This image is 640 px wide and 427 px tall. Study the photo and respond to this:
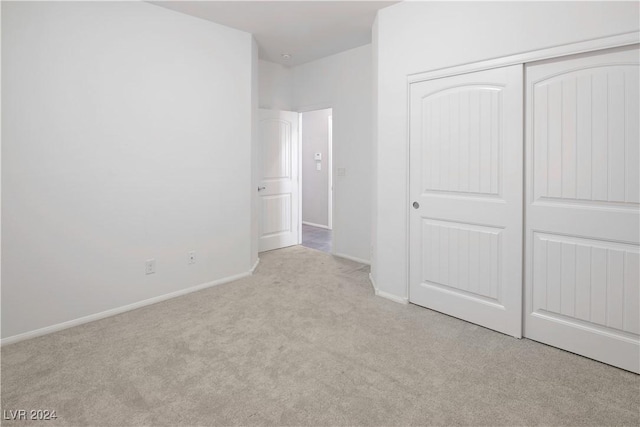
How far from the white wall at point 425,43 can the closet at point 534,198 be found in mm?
114

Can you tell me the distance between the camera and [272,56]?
15.4ft

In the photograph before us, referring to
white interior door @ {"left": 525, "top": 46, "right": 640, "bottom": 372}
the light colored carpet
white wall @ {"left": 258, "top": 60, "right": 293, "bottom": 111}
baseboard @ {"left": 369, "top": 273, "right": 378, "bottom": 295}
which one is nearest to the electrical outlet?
the light colored carpet

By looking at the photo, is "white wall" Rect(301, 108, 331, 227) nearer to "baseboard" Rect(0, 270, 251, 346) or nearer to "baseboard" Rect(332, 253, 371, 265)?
"baseboard" Rect(332, 253, 371, 265)

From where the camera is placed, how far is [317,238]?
6.11 m

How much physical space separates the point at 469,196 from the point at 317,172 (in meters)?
4.66

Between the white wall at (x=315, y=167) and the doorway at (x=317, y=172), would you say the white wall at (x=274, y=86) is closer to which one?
the doorway at (x=317, y=172)

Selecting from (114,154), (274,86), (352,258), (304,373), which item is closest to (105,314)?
(114,154)

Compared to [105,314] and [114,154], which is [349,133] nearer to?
[114,154]

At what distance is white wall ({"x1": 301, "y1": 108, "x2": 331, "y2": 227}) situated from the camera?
6.95 meters

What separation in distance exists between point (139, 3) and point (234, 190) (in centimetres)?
184

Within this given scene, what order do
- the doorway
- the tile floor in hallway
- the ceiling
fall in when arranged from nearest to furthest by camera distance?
1. the ceiling
2. the tile floor in hallway
3. the doorway

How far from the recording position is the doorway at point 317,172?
22.6ft

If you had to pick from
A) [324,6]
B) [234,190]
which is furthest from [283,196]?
[324,6]

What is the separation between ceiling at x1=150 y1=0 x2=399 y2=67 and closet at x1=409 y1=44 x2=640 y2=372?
3.41 ft
